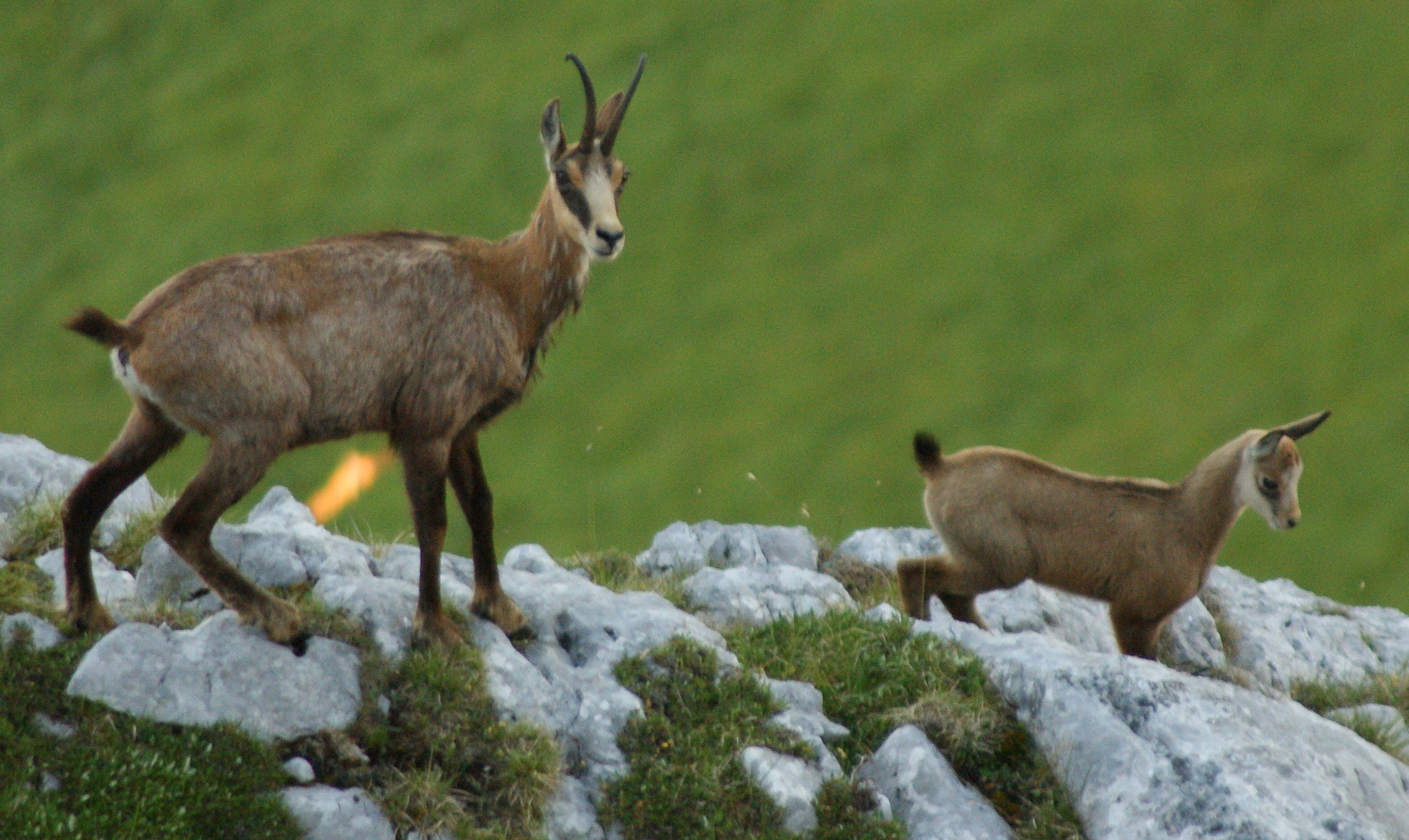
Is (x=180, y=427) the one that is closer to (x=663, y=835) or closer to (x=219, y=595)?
(x=219, y=595)

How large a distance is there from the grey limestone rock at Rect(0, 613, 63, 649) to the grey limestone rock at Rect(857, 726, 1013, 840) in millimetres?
4264

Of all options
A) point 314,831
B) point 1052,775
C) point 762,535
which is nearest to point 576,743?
point 314,831

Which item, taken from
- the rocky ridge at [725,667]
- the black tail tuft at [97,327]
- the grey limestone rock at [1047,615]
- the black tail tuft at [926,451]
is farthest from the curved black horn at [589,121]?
the grey limestone rock at [1047,615]

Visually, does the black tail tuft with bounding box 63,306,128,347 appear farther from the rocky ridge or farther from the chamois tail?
the chamois tail

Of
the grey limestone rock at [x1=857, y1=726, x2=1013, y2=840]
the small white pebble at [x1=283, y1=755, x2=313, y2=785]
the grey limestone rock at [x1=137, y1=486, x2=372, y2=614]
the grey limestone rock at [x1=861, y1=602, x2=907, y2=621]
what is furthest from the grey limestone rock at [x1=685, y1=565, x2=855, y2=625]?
the small white pebble at [x1=283, y1=755, x2=313, y2=785]

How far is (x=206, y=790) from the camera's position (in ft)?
21.4

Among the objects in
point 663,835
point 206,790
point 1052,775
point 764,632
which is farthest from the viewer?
point 764,632

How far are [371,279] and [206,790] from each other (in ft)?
9.26

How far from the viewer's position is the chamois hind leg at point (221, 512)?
22.9ft

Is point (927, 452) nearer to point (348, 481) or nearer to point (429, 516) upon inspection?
point (429, 516)

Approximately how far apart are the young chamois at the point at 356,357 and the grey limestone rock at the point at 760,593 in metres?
1.75

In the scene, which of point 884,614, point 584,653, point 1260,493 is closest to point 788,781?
point 584,653

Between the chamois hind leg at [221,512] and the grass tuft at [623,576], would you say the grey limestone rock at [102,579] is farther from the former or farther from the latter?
the grass tuft at [623,576]

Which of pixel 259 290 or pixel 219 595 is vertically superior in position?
pixel 259 290
